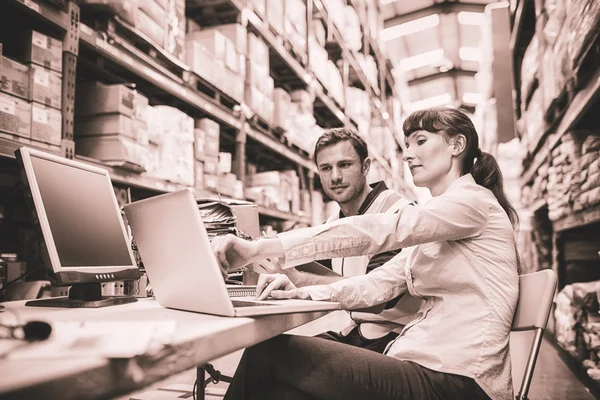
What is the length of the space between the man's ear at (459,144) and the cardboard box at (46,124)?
1463 mm

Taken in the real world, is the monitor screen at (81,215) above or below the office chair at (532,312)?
above

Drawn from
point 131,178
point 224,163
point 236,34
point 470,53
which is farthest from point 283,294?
point 470,53

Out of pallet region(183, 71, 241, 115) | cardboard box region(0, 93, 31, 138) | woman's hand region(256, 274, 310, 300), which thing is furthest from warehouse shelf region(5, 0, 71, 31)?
woman's hand region(256, 274, 310, 300)

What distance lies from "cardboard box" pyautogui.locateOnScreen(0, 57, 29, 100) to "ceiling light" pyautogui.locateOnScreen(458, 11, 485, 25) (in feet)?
40.2

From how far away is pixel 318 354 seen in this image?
1164 millimetres

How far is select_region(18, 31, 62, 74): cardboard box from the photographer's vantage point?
1.91 meters

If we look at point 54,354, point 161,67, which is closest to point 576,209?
point 161,67

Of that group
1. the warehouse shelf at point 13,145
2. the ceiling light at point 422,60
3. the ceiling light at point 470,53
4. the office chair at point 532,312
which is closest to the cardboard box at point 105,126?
the warehouse shelf at point 13,145

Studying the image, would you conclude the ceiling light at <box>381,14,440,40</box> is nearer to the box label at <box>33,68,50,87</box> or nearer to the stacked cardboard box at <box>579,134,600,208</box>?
the stacked cardboard box at <box>579,134,600,208</box>

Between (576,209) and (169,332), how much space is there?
2.52 m

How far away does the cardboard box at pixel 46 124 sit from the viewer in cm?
187

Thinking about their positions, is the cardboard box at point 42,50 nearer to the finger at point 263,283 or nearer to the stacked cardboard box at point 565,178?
the finger at point 263,283

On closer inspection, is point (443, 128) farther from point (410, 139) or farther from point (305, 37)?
point (305, 37)

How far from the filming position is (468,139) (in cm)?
147
